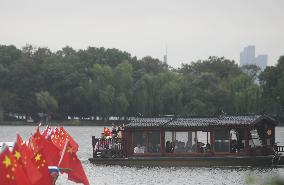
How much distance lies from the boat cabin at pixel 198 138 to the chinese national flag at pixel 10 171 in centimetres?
2618

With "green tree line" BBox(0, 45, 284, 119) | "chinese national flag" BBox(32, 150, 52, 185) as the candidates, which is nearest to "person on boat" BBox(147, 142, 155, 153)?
"chinese national flag" BBox(32, 150, 52, 185)

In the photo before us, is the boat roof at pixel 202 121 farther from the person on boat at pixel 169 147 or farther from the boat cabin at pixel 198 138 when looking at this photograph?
the person on boat at pixel 169 147

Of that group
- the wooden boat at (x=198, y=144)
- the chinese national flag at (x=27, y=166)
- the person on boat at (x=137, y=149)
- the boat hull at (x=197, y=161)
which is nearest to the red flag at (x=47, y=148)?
the chinese national flag at (x=27, y=166)

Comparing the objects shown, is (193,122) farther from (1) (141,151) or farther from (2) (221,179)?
(2) (221,179)

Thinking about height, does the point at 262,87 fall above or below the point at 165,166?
above

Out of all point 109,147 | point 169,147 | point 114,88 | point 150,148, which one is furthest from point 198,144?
point 114,88

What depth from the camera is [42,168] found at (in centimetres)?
2680

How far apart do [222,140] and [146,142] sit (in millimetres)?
3669

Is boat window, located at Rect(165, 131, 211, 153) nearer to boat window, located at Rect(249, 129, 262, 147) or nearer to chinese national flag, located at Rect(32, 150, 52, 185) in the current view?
boat window, located at Rect(249, 129, 262, 147)

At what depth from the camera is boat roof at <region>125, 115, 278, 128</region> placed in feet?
164

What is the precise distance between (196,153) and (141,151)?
277 centimetres

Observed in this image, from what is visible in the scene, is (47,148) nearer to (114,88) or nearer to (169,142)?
(169,142)

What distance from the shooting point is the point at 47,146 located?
3781 centimetres

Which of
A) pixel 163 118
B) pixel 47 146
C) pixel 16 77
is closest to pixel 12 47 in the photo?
pixel 16 77
